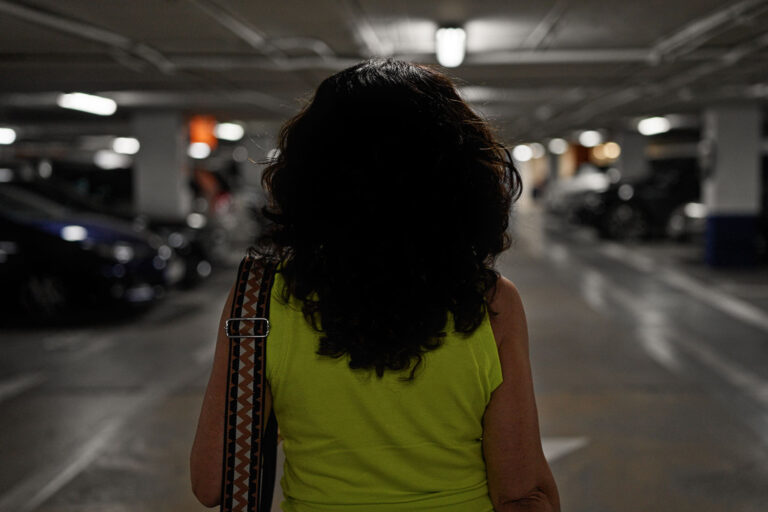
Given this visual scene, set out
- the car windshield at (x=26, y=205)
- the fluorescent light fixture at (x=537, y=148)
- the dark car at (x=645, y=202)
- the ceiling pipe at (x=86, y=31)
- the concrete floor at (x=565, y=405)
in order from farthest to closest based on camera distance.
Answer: the fluorescent light fixture at (x=537, y=148) < the dark car at (x=645, y=202) < the car windshield at (x=26, y=205) < the ceiling pipe at (x=86, y=31) < the concrete floor at (x=565, y=405)

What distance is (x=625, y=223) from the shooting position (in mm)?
19516

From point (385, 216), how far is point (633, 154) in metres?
21.9

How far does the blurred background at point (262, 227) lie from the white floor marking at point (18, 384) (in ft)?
0.11

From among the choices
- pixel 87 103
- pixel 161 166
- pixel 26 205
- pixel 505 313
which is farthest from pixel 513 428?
pixel 161 166

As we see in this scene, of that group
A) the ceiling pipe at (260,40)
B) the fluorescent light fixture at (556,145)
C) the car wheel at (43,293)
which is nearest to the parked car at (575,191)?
the fluorescent light fixture at (556,145)

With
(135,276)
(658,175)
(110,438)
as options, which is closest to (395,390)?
(110,438)

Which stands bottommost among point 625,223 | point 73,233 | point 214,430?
point 625,223

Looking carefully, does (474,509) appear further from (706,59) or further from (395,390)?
(706,59)

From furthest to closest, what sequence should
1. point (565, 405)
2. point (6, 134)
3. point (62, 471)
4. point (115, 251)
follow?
point (6, 134) < point (115, 251) < point (565, 405) < point (62, 471)

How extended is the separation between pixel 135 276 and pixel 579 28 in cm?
567

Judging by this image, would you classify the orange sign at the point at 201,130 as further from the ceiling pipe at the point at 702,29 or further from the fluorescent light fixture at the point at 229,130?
the ceiling pipe at the point at 702,29

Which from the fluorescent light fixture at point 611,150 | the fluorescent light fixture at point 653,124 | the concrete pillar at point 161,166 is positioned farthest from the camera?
the fluorescent light fixture at point 611,150

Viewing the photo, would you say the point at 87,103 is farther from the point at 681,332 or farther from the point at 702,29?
the point at 681,332

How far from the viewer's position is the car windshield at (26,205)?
908cm
